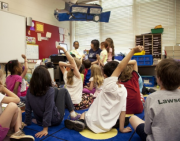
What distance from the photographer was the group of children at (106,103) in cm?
87

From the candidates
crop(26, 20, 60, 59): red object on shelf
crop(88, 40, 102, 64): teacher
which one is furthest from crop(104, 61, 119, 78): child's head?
crop(26, 20, 60, 59): red object on shelf

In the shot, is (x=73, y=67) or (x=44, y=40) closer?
(x=73, y=67)

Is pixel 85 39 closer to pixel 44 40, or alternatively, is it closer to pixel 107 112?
pixel 44 40

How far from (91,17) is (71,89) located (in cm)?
342

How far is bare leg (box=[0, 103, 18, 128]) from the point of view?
1.15 m

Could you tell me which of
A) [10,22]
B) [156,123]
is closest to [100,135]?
[156,123]

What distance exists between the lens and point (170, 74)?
2.90 ft

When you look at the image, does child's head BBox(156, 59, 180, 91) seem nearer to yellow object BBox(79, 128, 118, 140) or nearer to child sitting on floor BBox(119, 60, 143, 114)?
yellow object BBox(79, 128, 118, 140)

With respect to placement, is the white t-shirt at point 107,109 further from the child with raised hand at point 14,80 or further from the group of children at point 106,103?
the child with raised hand at point 14,80

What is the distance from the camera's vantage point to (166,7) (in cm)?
485

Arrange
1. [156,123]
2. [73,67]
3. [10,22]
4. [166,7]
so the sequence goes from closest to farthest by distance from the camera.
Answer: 1. [156,123]
2. [73,67]
3. [10,22]
4. [166,7]

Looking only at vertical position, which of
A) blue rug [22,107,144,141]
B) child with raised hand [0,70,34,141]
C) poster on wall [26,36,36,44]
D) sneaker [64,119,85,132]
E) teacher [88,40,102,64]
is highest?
poster on wall [26,36,36,44]

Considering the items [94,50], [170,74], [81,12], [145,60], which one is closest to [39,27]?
[81,12]

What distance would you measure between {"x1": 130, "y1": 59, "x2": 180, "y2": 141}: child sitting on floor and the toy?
4.09 meters
